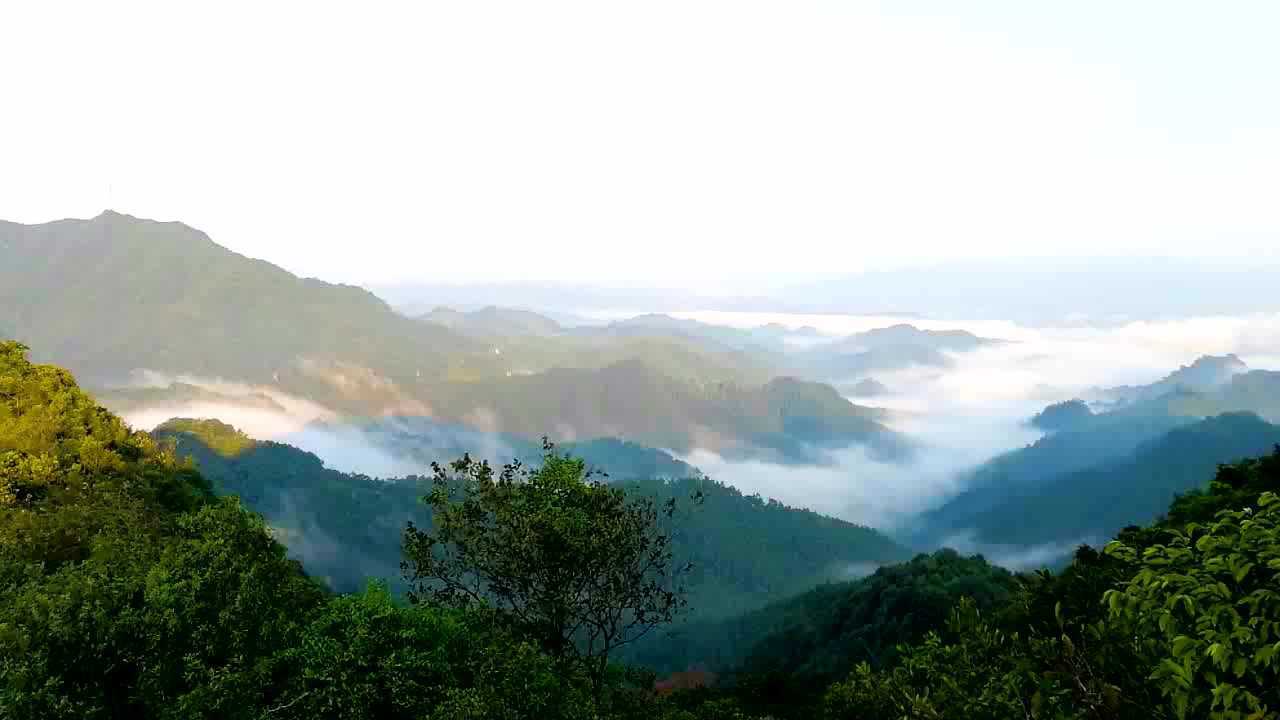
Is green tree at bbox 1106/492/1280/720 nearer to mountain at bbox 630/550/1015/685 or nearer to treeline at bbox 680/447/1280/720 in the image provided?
treeline at bbox 680/447/1280/720

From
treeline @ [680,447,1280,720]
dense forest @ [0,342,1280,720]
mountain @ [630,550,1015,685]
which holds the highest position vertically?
treeline @ [680,447,1280,720]

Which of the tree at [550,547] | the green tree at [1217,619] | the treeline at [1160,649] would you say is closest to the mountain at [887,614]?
the tree at [550,547]

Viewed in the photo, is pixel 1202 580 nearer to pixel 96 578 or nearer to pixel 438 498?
pixel 438 498

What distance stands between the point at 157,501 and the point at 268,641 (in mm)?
35795

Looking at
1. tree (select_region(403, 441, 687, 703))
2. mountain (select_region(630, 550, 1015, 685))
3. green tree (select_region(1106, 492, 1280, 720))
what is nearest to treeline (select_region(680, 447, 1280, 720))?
green tree (select_region(1106, 492, 1280, 720))

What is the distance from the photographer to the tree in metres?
25.5

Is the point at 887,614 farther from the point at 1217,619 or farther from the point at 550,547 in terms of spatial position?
the point at 1217,619

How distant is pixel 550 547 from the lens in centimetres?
2550

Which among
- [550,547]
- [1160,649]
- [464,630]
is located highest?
[1160,649]

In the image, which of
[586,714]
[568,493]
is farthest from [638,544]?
[586,714]

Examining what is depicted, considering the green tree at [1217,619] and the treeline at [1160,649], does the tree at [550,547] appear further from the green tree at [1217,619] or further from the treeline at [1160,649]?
the green tree at [1217,619]

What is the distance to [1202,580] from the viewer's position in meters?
Result: 8.86

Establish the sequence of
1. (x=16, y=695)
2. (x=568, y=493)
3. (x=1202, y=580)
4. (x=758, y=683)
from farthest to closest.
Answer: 1. (x=758, y=683)
2. (x=568, y=493)
3. (x=16, y=695)
4. (x=1202, y=580)

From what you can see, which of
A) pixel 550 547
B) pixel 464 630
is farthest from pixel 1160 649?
pixel 464 630
